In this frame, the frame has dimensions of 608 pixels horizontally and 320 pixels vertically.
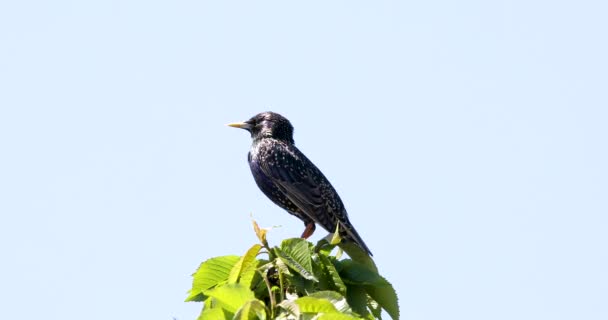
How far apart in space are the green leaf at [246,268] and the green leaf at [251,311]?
0.70 meters

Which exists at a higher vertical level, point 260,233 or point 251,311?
point 260,233

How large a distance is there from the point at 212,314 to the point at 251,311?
0.19 m

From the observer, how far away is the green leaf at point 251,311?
3.96 meters

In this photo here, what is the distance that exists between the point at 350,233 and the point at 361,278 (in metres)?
2.68

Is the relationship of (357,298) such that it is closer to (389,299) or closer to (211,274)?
(389,299)

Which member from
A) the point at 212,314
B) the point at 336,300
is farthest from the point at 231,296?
the point at 336,300

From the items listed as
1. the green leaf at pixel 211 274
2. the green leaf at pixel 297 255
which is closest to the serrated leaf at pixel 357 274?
the green leaf at pixel 297 255

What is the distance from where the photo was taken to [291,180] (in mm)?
9266

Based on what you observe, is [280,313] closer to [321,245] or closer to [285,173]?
[321,245]

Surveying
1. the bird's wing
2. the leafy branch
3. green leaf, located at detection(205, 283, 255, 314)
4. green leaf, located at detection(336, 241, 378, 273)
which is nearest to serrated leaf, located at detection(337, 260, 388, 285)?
the leafy branch

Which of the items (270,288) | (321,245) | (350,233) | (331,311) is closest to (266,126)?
(350,233)

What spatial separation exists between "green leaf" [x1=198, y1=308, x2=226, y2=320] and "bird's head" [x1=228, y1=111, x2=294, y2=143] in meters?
5.68

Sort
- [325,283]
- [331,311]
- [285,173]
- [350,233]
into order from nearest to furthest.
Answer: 1. [331,311]
2. [325,283]
3. [350,233]
4. [285,173]

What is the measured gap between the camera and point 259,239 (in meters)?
4.92
